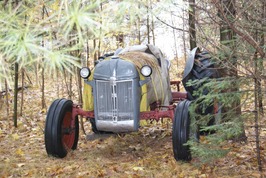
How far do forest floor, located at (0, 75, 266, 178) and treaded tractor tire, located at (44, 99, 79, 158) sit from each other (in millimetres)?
142

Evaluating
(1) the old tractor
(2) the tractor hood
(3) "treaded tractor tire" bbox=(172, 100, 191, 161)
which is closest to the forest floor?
(3) "treaded tractor tire" bbox=(172, 100, 191, 161)

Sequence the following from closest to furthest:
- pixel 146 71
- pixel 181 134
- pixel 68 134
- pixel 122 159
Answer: pixel 181 134
pixel 146 71
pixel 122 159
pixel 68 134

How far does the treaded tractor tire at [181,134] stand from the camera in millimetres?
5285

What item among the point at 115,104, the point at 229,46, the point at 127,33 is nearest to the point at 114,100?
the point at 115,104

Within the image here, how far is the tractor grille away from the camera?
5746 millimetres

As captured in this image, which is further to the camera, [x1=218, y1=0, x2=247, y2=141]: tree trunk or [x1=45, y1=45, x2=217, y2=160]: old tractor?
[x1=45, y1=45, x2=217, y2=160]: old tractor

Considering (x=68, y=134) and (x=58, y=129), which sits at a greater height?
(x=58, y=129)

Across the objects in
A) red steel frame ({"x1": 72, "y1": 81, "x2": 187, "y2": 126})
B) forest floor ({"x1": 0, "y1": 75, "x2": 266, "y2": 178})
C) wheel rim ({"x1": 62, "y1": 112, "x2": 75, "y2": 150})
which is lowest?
forest floor ({"x1": 0, "y1": 75, "x2": 266, "y2": 178})

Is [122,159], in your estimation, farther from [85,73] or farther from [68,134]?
[85,73]

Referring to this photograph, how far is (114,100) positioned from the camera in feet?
19.0

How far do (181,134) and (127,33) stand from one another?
1.69 meters

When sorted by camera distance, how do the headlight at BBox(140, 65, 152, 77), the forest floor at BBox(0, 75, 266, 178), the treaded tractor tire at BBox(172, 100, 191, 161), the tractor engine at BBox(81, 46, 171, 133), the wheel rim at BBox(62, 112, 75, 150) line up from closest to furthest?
the forest floor at BBox(0, 75, 266, 178)
the treaded tractor tire at BBox(172, 100, 191, 161)
the headlight at BBox(140, 65, 152, 77)
the tractor engine at BBox(81, 46, 171, 133)
the wheel rim at BBox(62, 112, 75, 150)

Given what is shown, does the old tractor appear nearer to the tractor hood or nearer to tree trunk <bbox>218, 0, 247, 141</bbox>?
the tractor hood

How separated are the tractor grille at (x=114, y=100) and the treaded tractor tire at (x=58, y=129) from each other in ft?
1.88
